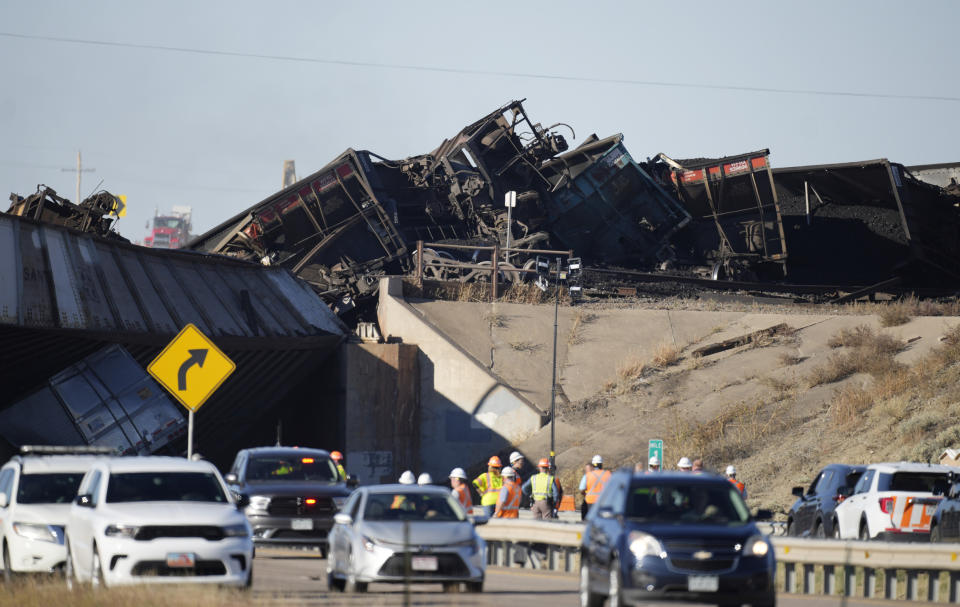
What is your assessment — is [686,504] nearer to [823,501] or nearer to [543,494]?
[823,501]

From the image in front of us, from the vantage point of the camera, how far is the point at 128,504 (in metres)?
13.8

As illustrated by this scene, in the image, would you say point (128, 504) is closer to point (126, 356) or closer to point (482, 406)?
point (126, 356)

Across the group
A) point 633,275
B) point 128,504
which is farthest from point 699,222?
point 128,504

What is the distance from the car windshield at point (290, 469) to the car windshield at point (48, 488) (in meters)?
4.42

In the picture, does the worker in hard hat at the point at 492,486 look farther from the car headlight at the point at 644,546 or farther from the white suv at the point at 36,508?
the car headlight at the point at 644,546

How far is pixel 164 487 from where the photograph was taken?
14359 mm

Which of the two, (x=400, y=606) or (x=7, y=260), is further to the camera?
(x=7, y=260)

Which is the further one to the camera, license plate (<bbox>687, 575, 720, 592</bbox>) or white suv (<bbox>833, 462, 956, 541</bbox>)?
white suv (<bbox>833, 462, 956, 541</bbox>)

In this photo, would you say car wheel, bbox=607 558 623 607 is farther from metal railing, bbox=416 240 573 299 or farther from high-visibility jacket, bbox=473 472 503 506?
metal railing, bbox=416 240 573 299

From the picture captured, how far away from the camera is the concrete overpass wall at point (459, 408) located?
3762 cm

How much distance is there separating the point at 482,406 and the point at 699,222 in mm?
12830

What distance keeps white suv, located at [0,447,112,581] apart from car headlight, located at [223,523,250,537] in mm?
3295

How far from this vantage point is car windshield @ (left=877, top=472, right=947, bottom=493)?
1855cm

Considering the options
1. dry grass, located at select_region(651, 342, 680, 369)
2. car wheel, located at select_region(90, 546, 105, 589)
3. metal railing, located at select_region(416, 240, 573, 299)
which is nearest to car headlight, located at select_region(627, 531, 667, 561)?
car wheel, located at select_region(90, 546, 105, 589)
